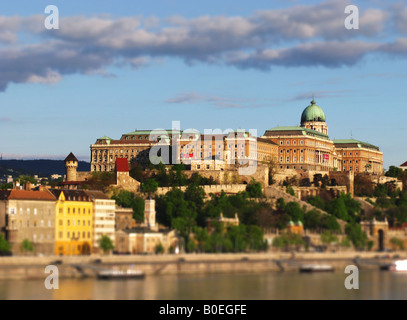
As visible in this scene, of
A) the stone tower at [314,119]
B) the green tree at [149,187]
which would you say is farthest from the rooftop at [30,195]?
the stone tower at [314,119]

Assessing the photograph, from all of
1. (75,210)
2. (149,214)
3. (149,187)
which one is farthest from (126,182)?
(75,210)

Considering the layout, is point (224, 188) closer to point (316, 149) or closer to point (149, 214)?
point (149, 214)

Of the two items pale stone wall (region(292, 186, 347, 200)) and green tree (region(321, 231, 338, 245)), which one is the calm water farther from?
pale stone wall (region(292, 186, 347, 200))

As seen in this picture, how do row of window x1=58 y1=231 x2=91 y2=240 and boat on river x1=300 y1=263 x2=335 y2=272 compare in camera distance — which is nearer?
boat on river x1=300 y1=263 x2=335 y2=272

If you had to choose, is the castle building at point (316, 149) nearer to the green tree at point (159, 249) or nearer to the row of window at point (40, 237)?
the green tree at point (159, 249)

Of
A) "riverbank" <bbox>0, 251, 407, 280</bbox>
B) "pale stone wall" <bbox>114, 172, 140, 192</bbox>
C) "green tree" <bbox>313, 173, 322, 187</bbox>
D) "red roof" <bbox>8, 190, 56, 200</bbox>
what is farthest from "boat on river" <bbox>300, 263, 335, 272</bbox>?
"green tree" <bbox>313, 173, 322, 187</bbox>
